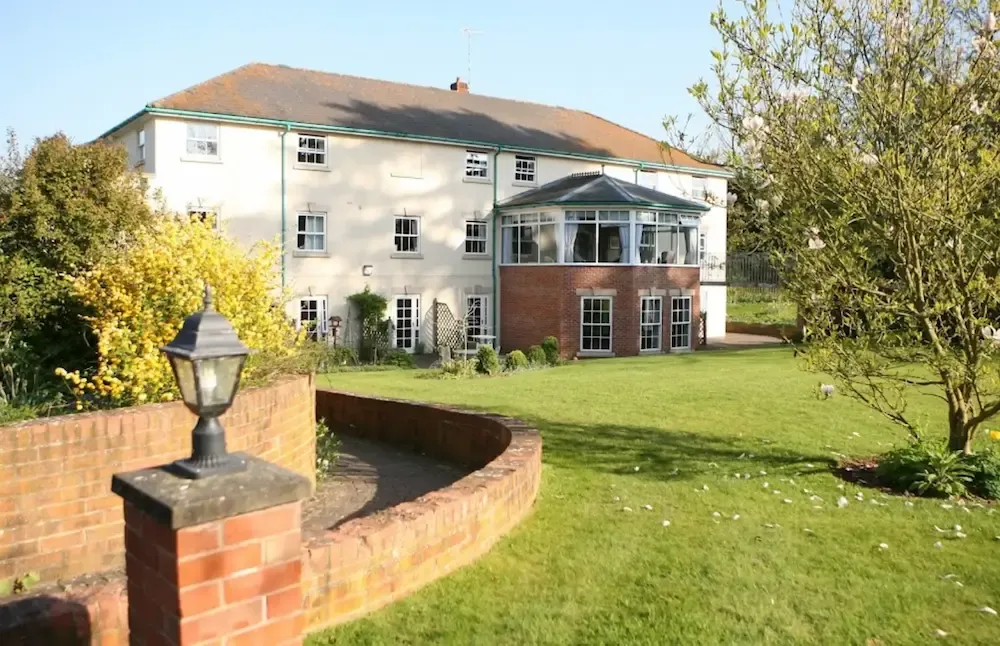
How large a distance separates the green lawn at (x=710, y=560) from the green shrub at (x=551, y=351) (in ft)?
39.1

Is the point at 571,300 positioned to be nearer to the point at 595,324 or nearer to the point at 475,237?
the point at 595,324

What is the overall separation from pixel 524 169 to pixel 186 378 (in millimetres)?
24959

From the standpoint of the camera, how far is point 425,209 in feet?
82.2

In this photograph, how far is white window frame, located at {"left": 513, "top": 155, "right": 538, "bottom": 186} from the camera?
88.1 ft

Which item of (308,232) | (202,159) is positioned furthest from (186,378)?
(308,232)

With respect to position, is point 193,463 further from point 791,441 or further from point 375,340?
point 375,340

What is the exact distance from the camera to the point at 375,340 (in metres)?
23.2

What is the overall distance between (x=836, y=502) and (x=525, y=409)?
Answer: 5320 mm

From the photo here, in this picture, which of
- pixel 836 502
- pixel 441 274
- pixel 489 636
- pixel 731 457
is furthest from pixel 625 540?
pixel 441 274

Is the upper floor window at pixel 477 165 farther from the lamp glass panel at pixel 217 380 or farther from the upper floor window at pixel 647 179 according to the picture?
the lamp glass panel at pixel 217 380

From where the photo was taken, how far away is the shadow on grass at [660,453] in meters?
7.66

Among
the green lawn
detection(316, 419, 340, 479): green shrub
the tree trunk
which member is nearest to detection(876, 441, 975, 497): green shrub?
the tree trunk

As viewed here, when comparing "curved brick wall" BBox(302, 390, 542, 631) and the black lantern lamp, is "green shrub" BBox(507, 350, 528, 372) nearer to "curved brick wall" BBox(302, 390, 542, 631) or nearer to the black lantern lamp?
"curved brick wall" BBox(302, 390, 542, 631)

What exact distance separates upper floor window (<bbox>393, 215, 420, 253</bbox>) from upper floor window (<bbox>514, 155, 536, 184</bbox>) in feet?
13.5
